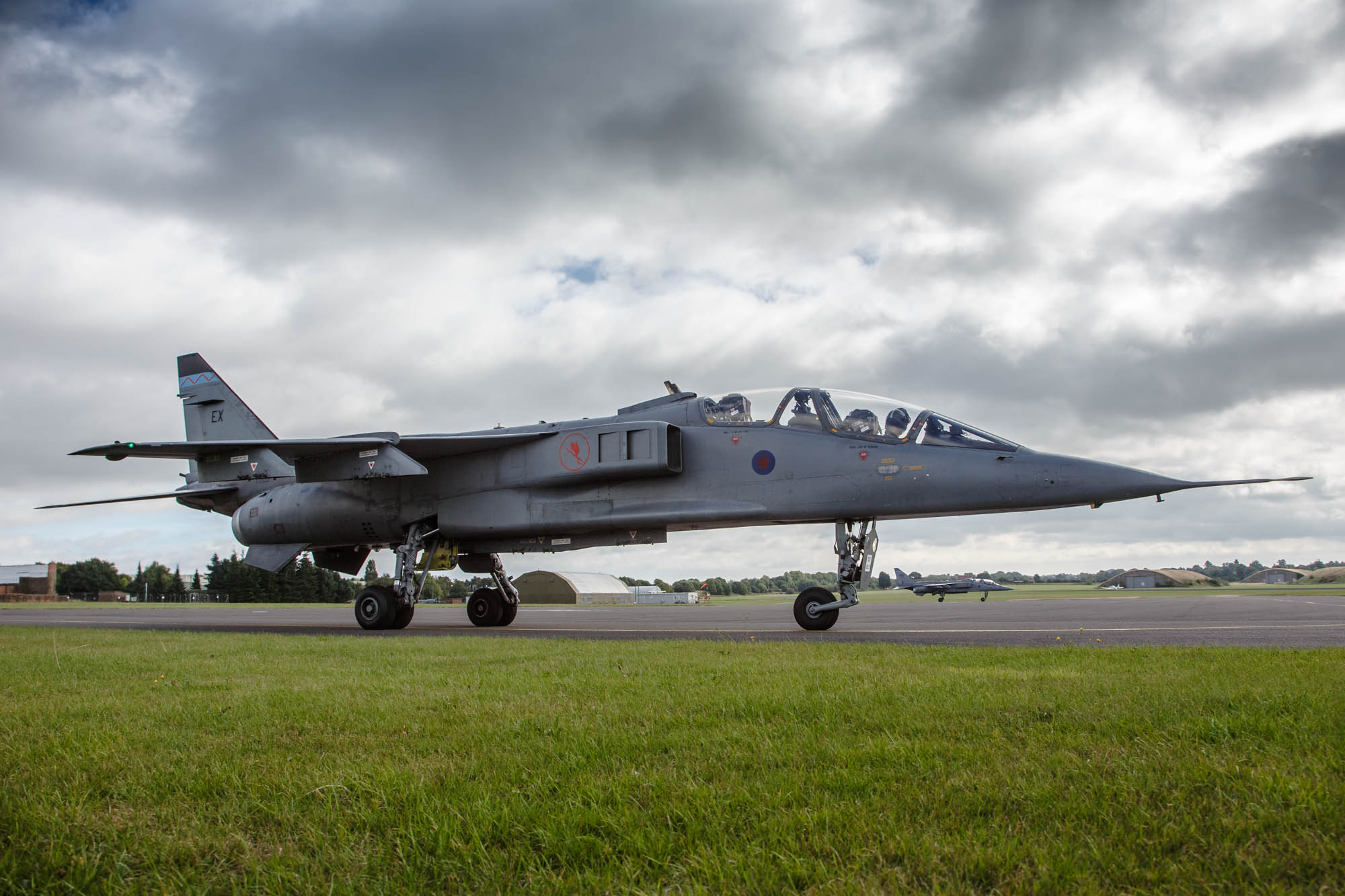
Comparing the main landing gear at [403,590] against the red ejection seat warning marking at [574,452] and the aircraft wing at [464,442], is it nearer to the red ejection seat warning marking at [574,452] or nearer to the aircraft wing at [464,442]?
the aircraft wing at [464,442]

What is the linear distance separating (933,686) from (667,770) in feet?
7.31

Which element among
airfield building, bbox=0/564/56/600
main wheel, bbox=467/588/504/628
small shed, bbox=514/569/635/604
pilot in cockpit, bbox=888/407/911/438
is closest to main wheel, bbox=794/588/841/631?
pilot in cockpit, bbox=888/407/911/438

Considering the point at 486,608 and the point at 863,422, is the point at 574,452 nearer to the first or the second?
the point at 863,422

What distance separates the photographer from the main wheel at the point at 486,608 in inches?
634

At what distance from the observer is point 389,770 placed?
9.52 feet

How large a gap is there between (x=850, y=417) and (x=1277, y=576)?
433 feet

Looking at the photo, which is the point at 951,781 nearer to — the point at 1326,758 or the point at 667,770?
the point at 667,770

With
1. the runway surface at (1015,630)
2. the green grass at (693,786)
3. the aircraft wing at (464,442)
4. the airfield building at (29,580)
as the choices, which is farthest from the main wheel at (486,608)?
the airfield building at (29,580)

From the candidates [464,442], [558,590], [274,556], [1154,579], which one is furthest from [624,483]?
[1154,579]

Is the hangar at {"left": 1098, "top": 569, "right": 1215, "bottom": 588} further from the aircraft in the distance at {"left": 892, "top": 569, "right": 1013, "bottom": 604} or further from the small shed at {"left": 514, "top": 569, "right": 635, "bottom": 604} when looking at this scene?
the small shed at {"left": 514, "top": 569, "right": 635, "bottom": 604}

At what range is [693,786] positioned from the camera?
8.68 feet

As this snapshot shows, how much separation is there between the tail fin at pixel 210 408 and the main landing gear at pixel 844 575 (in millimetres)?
12590

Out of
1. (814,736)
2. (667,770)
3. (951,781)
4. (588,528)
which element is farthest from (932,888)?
(588,528)

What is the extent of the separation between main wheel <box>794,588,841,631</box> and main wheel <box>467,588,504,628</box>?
7021 millimetres
